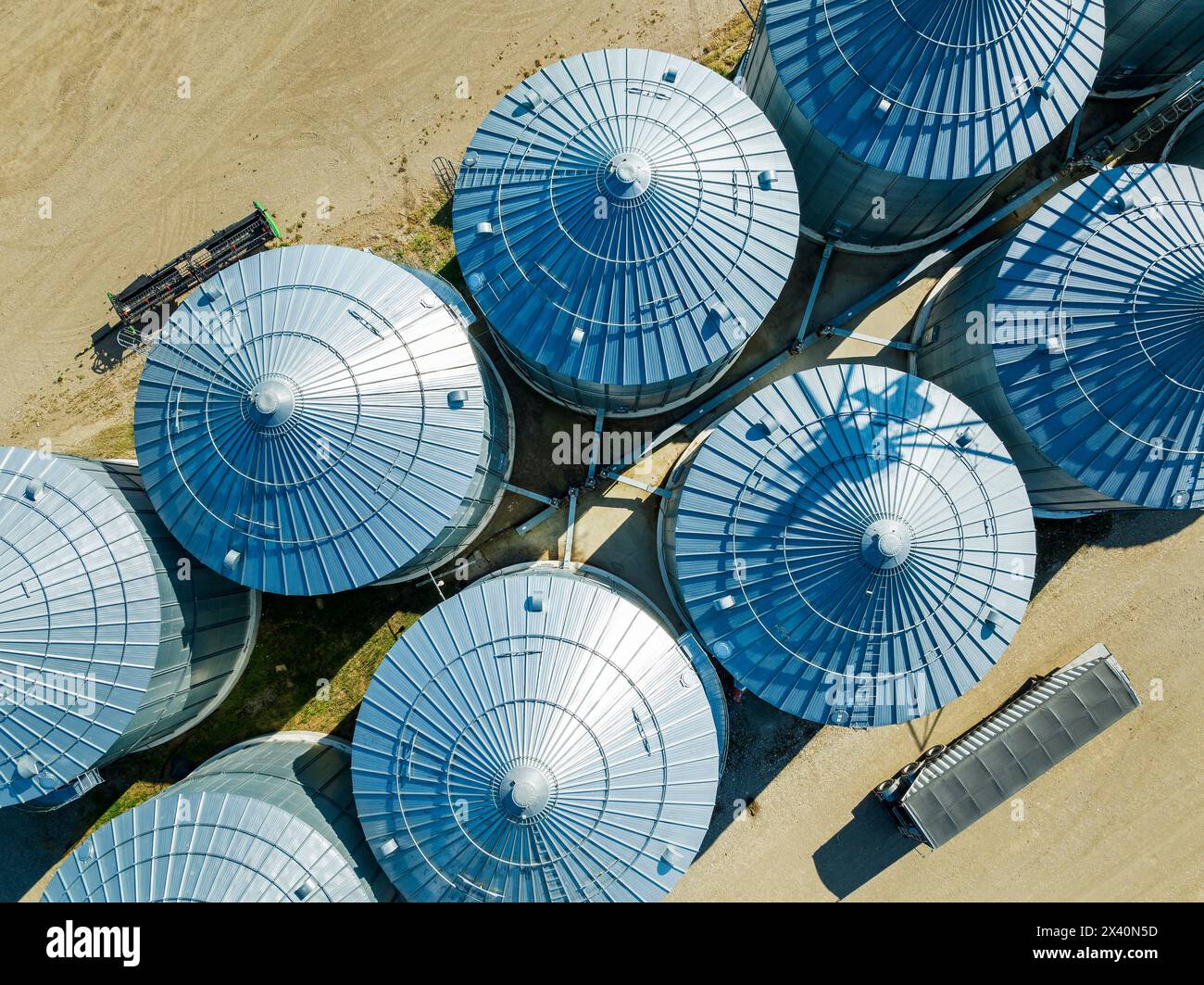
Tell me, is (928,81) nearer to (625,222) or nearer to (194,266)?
(625,222)

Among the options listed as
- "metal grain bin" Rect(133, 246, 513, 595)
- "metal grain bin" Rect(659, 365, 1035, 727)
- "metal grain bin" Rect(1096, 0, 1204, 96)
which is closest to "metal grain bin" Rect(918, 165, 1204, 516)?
"metal grain bin" Rect(659, 365, 1035, 727)

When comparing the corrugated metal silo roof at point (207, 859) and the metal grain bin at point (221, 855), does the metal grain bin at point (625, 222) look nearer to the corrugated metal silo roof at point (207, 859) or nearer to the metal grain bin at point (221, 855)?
the metal grain bin at point (221, 855)

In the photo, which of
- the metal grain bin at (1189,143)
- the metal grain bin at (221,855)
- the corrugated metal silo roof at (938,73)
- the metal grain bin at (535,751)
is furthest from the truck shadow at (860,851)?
the metal grain bin at (1189,143)

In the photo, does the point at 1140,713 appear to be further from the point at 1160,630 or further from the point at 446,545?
the point at 446,545

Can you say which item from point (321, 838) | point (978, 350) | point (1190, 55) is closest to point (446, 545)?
point (321, 838)

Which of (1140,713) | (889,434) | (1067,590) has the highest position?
(889,434)

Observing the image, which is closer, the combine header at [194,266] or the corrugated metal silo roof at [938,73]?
the corrugated metal silo roof at [938,73]
